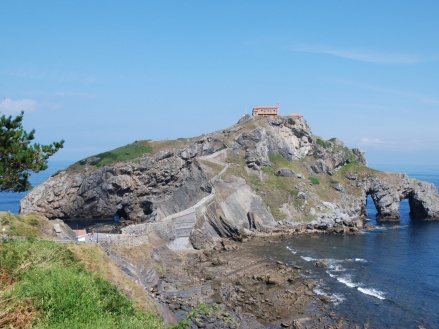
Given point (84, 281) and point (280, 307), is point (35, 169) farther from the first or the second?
point (280, 307)

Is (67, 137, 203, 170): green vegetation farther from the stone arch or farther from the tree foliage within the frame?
the tree foliage

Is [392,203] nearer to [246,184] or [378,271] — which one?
[246,184]

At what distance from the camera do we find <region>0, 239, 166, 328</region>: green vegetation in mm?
13531

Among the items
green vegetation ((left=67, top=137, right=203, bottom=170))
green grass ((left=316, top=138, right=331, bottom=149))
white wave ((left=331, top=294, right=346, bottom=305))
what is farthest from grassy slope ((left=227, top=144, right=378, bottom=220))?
white wave ((left=331, top=294, right=346, bottom=305))

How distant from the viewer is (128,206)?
85.2 metres

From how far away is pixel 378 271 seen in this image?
5012 centimetres

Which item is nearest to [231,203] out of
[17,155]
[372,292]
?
[372,292]

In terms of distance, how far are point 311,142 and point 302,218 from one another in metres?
26.1

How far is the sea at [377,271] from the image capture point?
37000 millimetres

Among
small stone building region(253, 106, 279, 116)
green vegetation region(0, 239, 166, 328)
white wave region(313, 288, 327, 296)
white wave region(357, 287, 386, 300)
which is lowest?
white wave region(357, 287, 386, 300)

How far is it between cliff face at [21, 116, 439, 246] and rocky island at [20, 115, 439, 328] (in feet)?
0.80

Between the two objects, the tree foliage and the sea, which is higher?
the tree foliage

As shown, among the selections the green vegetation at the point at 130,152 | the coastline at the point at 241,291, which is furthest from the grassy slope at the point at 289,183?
the coastline at the point at 241,291

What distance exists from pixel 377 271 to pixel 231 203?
27.8 m
